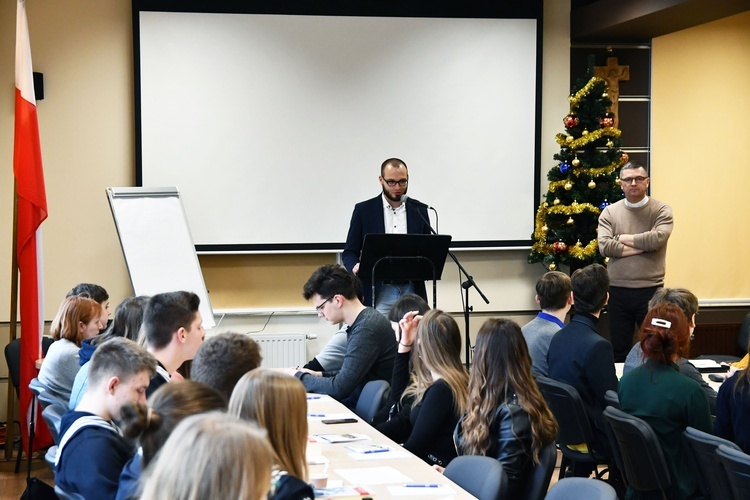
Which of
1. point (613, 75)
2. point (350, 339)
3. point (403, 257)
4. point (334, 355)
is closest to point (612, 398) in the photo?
point (350, 339)

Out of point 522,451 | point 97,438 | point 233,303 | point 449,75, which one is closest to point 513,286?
point 449,75

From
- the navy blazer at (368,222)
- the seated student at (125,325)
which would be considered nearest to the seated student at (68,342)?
the seated student at (125,325)

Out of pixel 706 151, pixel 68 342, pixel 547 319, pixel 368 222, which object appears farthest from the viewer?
pixel 706 151

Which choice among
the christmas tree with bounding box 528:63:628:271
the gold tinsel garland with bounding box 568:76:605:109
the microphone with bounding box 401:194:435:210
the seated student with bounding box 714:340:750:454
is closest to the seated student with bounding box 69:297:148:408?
the microphone with bounding box 401:194:435:210

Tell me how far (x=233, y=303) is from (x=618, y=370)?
347 cm

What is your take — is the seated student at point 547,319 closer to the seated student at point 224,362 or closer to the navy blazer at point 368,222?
the navy blazer at point 368,222

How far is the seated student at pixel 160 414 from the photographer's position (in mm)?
2285

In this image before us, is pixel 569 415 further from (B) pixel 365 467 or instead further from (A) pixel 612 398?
(B) pixel 365 467

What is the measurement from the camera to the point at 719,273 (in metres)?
8.80

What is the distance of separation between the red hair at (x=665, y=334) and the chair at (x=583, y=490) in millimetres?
1382

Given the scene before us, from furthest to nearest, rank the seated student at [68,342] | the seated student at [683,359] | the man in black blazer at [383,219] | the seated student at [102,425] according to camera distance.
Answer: the man in black blazer at [383,219]
the seated student at [68,342]
the seated student at [683,359]
the seated student at [102,425]

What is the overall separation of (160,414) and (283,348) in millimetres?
5436

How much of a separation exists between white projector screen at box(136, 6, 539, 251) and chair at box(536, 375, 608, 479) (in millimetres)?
3343

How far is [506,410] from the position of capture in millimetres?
3566
